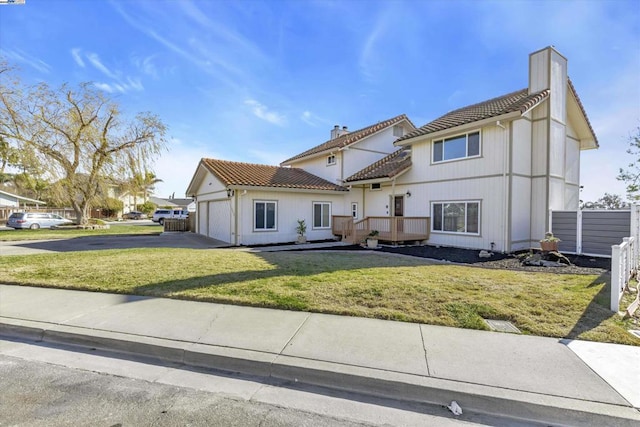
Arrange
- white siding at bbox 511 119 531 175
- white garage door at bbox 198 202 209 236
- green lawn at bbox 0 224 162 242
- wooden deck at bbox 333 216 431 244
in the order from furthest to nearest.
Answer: white garage door at bbox 198 202 209 236 → green lawn at bbox 0 224 162 242 → wooden deck at bbox 333 216 431 244 → white siding at bbox 511 119 531 175

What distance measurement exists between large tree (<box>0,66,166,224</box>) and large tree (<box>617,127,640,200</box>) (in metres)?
33.5

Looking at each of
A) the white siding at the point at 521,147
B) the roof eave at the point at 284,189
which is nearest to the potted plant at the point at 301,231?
the roof eave at the point at 284,189

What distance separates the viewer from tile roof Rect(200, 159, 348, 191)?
1469 cm

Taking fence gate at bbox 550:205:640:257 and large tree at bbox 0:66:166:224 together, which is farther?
large tree at bbox 0:66:166:224

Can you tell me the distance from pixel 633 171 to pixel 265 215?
24351 mm

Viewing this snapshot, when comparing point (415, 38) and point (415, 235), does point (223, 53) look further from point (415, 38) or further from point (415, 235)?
point (415, 235)

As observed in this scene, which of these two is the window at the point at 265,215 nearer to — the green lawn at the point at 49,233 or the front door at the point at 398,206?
the front door at the point at 398,206

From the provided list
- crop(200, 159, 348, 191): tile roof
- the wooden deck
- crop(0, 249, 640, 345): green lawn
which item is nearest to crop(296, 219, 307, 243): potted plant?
crop(200, 159, 348, 191): tile roof

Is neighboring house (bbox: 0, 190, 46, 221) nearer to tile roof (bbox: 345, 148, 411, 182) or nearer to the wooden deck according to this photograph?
tile roof (bbox: 345, 148, 411, 182)

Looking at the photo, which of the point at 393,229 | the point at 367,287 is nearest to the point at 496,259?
the point at 393,229

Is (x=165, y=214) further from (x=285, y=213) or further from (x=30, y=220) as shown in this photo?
(x=285, y=213)

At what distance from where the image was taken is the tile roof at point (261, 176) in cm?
1469

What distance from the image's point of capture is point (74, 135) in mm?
22484

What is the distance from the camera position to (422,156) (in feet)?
49.0
